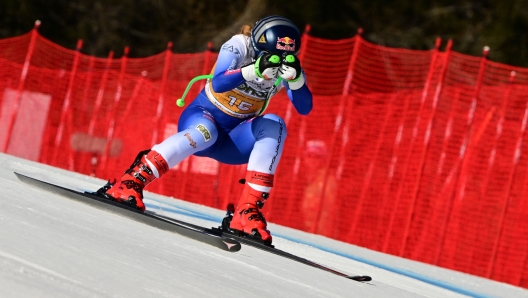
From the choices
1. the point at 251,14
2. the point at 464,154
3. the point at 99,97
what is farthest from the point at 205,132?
the point at 251,14

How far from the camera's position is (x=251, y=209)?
5328mm

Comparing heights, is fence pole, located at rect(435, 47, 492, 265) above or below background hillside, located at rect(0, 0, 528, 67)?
below

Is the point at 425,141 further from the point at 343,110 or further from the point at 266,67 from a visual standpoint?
the point at 266,67

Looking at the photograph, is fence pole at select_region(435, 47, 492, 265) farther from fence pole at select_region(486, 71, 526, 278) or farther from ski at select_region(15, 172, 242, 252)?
ski at select_region(15, 172, 242, 252)

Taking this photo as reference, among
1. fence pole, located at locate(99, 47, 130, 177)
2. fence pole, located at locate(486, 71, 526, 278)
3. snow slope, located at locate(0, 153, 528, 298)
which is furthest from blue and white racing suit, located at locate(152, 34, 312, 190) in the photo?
fence pole, located at locate(99, 47, 130, 177)

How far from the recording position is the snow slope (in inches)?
103

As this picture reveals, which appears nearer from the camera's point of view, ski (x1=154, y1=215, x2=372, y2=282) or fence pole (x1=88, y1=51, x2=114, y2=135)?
ski (x1=154, y1=215, x2=372, y2=282)

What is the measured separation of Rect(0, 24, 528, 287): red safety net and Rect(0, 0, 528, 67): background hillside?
12.3 metres

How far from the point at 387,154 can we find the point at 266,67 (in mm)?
5779

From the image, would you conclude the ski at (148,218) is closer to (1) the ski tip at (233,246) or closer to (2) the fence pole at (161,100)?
(1) the ski tip at (233,246)

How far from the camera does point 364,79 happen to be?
1195 cm

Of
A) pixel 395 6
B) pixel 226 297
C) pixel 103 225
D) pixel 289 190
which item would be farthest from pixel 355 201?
pixel 395 6

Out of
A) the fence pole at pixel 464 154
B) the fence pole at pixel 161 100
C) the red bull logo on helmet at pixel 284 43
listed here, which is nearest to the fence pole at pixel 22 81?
the fence pole at pixel 161 100

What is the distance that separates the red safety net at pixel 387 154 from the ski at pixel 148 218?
200 inches
